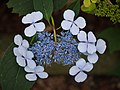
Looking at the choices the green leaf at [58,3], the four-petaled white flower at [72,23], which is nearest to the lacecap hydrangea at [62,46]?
the four-petaled white flower at [72,23]

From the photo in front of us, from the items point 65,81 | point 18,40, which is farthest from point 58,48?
point 65,81

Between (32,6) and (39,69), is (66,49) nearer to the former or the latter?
(39,69)

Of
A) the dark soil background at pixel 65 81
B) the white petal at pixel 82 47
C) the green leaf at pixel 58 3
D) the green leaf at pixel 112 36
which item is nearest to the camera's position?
the white petal at pixel 82 47

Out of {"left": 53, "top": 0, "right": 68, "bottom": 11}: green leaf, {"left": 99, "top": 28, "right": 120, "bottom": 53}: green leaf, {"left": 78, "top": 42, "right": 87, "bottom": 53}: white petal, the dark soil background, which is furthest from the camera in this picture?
Result: the dark soil background

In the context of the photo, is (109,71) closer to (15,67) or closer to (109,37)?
(109,37)

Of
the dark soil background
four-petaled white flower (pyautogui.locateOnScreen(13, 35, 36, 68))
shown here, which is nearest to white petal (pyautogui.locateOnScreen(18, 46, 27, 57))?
four-petaled white flower (pyautogui.locateOnScreen(13, 35, 36, 68))

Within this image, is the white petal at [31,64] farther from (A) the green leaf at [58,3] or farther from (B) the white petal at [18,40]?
(A) the green leaf at [58,3]

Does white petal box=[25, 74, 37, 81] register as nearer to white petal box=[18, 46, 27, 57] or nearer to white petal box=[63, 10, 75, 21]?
white petal box=[18, 46, 27, 57]
